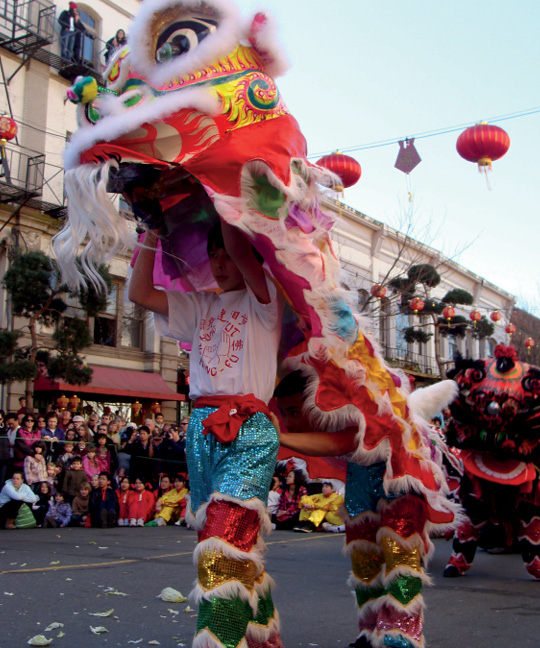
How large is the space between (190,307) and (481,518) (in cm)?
366

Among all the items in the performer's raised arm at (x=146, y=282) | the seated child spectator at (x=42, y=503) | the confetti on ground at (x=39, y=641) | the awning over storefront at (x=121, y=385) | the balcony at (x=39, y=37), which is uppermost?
the balcony at (x=39, y=37)

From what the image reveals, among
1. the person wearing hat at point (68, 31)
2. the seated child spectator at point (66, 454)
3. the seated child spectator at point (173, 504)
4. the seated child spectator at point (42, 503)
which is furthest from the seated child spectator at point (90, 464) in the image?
the person wearing hat at point (68, 31)

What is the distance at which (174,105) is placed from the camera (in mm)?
2588

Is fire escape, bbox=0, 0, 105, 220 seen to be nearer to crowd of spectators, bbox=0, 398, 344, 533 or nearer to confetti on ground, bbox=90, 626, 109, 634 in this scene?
crowd of spectators, bbox=0, 398, 344, 533

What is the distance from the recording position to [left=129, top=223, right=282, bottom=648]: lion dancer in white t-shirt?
2.46 m

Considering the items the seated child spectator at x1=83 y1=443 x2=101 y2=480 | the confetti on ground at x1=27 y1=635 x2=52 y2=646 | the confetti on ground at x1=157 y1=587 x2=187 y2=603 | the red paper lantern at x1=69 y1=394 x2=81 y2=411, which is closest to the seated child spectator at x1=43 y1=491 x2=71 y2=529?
the seated child spectator at x1=83 y1=443 x2=101 y2=480

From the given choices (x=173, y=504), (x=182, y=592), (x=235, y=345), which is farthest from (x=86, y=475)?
(x=235, y=345)

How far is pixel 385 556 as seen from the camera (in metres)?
3.23

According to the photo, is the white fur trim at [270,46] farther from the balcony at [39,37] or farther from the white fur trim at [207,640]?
the balcony at [39,37]

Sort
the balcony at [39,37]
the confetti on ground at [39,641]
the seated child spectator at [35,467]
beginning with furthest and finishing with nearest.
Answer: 1. the balcony at [39,37]
2. the seated child spectator at [35,467]
3. the confetti on ground at [39,641]

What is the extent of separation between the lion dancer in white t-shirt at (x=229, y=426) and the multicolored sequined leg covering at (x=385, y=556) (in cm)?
54

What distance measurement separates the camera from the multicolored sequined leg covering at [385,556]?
122 inches

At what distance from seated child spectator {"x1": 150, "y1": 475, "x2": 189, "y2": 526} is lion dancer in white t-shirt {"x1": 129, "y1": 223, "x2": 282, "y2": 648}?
25.2 feet

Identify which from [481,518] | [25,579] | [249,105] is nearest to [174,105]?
[249,105]
